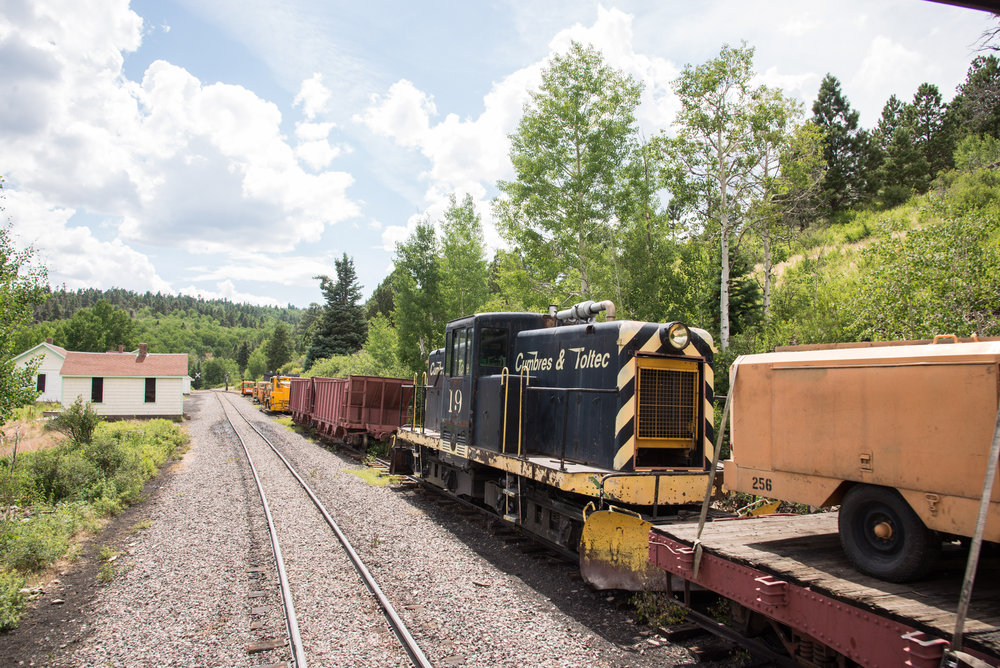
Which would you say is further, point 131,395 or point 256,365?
point 256,365

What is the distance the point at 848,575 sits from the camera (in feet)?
11.9

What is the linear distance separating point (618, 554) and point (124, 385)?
3794cm

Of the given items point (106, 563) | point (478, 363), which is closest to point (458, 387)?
point (478, 363)

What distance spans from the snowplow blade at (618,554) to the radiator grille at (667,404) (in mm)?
1198

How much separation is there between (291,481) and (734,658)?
1129 cm

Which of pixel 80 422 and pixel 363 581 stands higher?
pixel 80 422

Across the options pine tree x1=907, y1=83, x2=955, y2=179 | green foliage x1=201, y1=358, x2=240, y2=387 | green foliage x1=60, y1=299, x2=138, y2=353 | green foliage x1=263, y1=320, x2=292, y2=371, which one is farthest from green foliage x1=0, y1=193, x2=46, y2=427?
green foliage x1=201, y1=358, x2=240, y2=387

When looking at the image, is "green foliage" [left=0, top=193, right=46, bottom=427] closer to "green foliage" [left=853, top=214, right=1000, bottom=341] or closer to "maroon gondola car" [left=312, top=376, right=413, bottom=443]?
"maroon gondola car" [left=312, top=376, right=413, bottom=443]

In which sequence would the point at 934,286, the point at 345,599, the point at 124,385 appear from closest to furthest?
the point at 345,599 < the point at 934,286 < the point at 124,385

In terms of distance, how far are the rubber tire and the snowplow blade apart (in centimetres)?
223

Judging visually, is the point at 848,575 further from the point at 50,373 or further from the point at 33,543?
the point at 50,373

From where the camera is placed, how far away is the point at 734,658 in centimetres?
483

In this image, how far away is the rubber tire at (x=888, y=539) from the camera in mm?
3246

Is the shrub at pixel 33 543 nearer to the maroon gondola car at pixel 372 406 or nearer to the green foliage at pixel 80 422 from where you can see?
the green foliage at pixel 80 422
